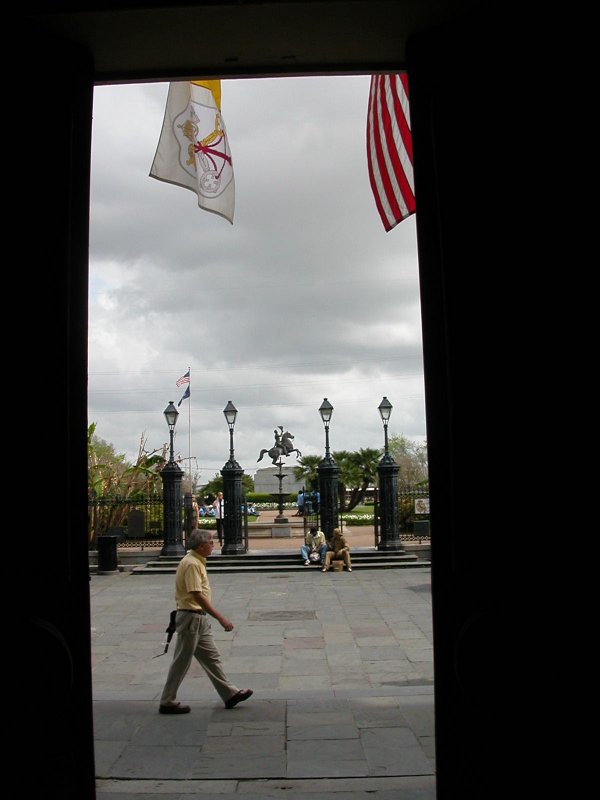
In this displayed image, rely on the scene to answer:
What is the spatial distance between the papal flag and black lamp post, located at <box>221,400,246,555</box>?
15.4 m

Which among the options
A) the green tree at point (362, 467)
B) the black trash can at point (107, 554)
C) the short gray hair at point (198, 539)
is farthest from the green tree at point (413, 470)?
the short gray hair at point (198, 539)

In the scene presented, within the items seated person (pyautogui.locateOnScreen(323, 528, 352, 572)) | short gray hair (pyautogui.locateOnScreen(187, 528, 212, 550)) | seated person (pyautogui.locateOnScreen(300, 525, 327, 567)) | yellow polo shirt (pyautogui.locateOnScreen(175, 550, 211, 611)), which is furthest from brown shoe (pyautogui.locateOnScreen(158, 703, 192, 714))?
seated person (pyautogui.locateOnScreen(300, 525, 327, 567))

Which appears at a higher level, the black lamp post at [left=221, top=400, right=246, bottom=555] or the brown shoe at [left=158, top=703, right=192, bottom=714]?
the black lamp post at [left=221, top=400, right=246, bottom=555]

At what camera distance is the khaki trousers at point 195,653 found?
21.2 feet

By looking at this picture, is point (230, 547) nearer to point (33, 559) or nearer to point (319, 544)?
point (319, 544)

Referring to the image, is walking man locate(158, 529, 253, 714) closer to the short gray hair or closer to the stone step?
the short gray hair

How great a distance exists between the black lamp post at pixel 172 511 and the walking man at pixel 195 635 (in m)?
13.8

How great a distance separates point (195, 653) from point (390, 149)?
451cm

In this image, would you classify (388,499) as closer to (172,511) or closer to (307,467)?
(172,511)

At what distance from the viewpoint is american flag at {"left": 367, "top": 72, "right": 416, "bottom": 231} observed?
6.14m

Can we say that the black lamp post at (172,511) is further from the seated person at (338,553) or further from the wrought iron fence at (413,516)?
the wrought iron fence at (413,516)

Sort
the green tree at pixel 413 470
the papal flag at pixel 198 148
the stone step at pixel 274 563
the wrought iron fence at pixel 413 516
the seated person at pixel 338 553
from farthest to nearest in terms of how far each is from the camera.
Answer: the green tree at pixel 413 470
the wrought iron fence at pixel 413 516
the stone step at pixel 274 563
the seated person at pixel 338 553
the papal flag at pixel 198 148

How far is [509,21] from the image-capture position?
332cm

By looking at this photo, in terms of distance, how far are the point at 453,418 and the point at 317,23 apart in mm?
1908
